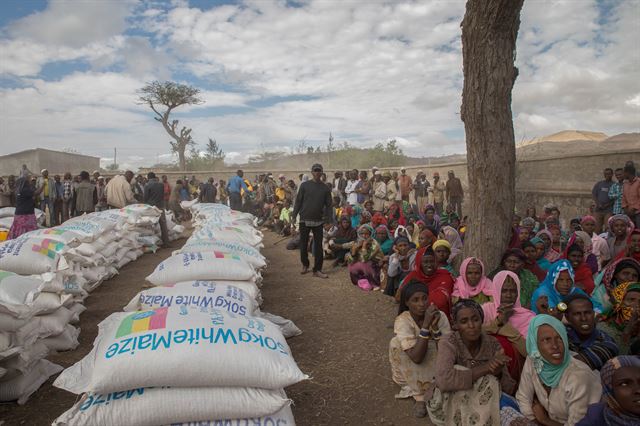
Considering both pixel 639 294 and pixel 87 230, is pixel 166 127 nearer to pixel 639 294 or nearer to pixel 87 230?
pixel 87 230

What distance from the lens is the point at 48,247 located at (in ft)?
15.4

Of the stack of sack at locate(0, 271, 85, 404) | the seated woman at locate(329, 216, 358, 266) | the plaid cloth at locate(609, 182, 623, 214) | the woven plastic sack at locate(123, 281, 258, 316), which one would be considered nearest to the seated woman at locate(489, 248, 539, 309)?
the woven plastic sack at locate(123, 281, 258, 316)

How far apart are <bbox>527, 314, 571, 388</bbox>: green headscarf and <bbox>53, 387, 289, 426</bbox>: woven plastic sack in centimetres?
137

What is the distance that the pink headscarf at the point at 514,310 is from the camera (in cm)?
304

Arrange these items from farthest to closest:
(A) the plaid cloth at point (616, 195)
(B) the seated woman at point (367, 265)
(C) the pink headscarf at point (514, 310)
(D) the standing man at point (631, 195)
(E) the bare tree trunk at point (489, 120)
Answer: (A) the plaid cloth at point (616, 195) → (D) the standing man at point (631, 195) → (B) the seated woman at point (367, 265) → (E) the bare tree trunk at point (489, 120) → (C) the pink headscarf at point (514, 310)

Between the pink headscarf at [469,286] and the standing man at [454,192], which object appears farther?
the standing man at [454,192]

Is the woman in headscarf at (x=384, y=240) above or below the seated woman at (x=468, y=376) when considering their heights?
above

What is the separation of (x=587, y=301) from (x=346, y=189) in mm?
9352

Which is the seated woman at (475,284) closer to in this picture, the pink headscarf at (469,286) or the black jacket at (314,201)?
the pink headscarf at (469,286)

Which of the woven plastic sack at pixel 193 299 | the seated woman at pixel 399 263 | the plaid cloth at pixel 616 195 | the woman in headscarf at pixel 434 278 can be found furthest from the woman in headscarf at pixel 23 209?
the plaid cloth at pixel 616 195

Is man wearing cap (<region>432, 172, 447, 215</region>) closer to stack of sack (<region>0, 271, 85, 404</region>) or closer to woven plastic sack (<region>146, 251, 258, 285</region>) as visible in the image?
woven plastic sack (<region>146, 251, 258, 285</region>)

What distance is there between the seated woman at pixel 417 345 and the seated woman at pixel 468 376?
21 cm

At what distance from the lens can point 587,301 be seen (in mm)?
2566

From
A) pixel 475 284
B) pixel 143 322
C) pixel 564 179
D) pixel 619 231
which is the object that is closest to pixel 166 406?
pixel 143 322
